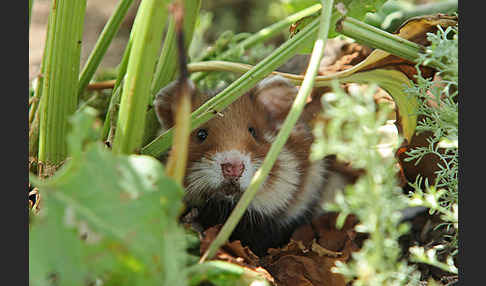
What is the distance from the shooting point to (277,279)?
145cm

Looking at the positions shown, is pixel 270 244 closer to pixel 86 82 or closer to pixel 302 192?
pixel 302 192

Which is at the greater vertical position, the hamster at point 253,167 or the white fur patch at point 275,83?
the white fur patch at point 275,83

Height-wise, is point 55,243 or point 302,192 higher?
point 55,243

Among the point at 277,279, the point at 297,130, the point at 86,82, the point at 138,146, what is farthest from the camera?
the point at 297,130

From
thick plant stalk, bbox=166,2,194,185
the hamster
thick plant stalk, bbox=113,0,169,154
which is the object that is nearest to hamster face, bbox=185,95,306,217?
the hamster

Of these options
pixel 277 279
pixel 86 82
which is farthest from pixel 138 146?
pixel 86 82

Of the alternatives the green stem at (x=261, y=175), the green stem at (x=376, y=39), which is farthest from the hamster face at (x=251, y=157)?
the green stem at (x=261, y=175)

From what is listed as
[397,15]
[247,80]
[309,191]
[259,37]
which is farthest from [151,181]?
[397,15]

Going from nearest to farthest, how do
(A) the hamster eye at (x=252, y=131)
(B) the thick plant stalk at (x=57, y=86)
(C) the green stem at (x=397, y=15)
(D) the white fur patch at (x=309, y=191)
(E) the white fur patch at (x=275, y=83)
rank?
(B) the thick plant stalk at (x=57, y=86) < (E) the white fur patch at (x=275, y=83) < (A) the hamster eye at (x=252, y=131) < (D) the white fur patch at (x=309, y=191) < (C) the green stem at (x=397, y=15)

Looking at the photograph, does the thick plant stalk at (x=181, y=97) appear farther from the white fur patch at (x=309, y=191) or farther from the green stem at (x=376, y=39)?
the white fur patch at (x=309, y=191)

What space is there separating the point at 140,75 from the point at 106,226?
1.34 feet

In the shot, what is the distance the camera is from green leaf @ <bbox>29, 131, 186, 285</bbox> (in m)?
0.84

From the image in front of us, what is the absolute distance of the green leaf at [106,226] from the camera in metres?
0.84

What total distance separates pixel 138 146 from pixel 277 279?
22.1 inches
